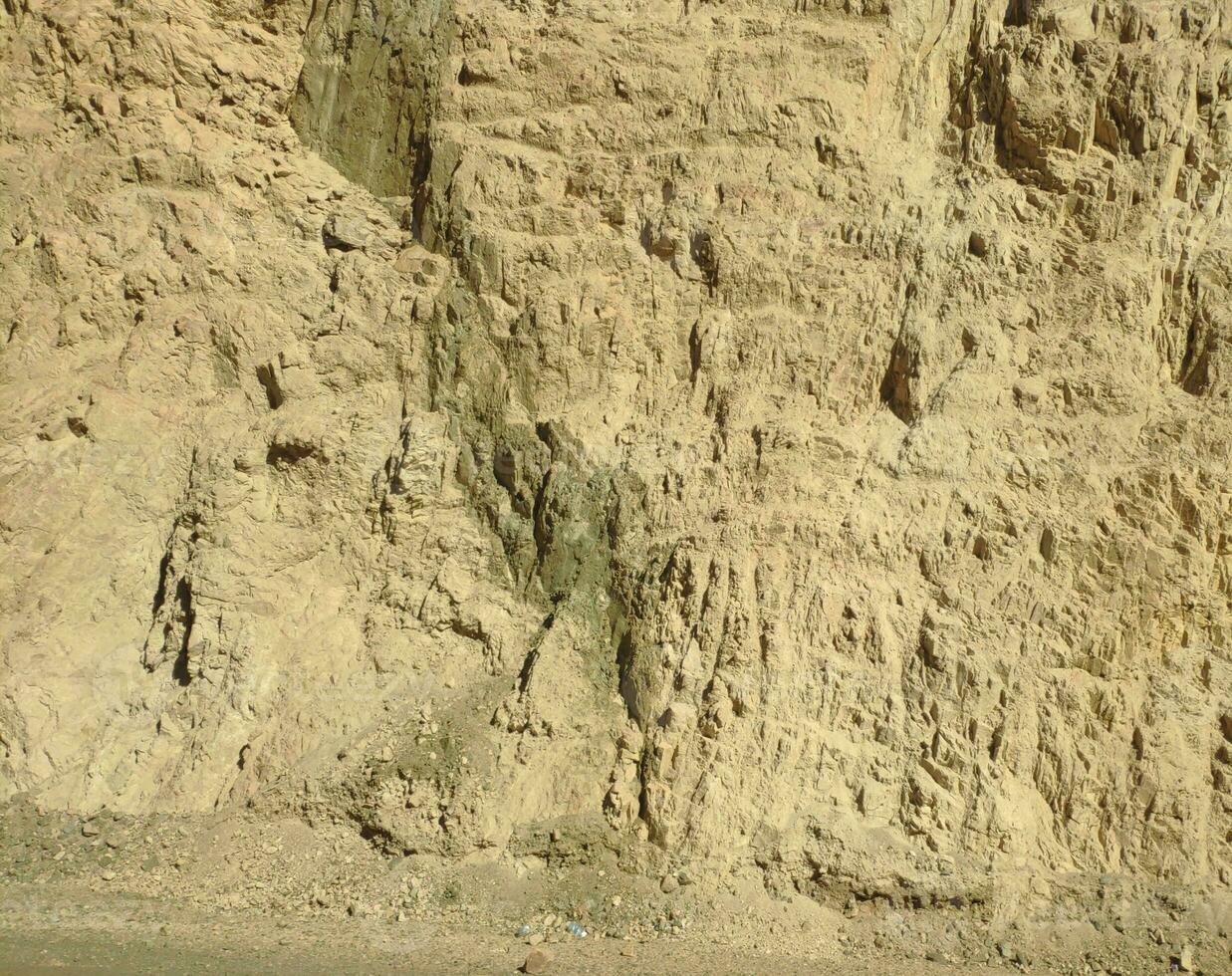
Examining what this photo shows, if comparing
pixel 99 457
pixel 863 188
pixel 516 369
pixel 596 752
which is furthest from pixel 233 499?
pixel 863 188

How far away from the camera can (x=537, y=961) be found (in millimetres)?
6176

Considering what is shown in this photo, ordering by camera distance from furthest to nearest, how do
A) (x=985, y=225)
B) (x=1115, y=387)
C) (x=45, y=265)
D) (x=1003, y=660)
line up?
(x=45, y=265), (x=985, y=225), (x=1115, y=387), (x=1003, y=660)

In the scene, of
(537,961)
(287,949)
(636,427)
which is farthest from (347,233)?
(537,961)

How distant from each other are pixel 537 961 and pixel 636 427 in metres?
4.07

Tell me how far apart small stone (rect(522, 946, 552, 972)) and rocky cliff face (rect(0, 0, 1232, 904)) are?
741 millimetres

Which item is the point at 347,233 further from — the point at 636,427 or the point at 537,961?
the point at 537,961

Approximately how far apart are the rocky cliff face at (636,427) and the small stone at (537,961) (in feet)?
2.43

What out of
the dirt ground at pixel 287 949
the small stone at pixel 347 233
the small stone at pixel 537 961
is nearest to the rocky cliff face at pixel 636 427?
the small stone at pixel 347 233

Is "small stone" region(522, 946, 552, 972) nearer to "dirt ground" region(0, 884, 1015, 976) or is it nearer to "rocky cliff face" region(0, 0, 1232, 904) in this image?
"dirt ground" region(0, 884, 1015, 976)

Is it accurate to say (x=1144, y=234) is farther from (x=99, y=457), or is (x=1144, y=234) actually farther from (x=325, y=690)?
(x=99, y=457)

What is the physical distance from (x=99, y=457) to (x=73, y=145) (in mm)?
3048

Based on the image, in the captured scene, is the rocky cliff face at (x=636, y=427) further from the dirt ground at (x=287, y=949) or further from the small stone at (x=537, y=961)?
the small stone at (x=537, y=961)

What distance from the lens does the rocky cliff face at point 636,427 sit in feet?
22.6

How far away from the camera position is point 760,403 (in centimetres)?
787
